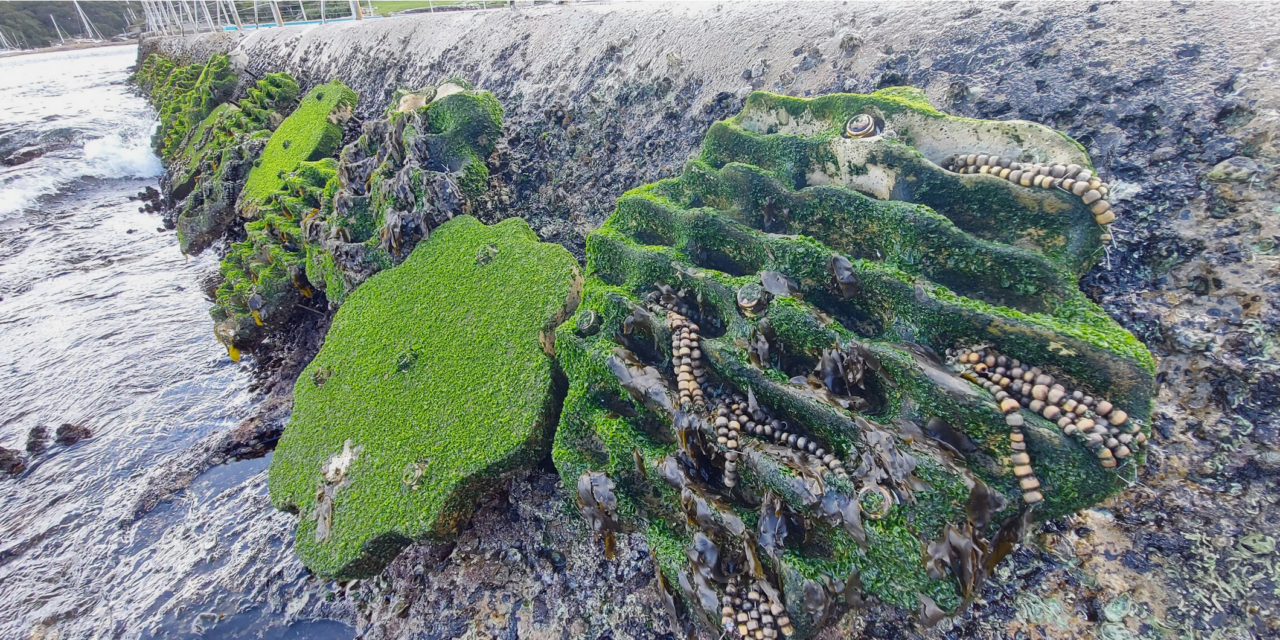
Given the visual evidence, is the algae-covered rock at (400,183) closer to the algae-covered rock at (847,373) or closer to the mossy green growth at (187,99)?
the algae-covered rock at (847,373)

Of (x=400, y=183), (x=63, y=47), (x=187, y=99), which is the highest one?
(x=400, y=183)

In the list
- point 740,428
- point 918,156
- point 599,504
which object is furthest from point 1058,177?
→ point 599,504

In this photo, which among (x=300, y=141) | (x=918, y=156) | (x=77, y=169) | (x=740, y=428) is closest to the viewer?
(x=740, y=428)

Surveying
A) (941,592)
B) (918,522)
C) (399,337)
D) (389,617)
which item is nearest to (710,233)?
(918,522)

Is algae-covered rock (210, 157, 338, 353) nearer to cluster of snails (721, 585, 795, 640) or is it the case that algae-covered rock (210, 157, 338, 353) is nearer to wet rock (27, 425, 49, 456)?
wet rock (27, 425, 49, 456)

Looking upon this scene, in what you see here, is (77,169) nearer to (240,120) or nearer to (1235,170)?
(240,120)

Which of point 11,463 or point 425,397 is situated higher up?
point 425,397

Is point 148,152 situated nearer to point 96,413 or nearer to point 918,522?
point 96,413
